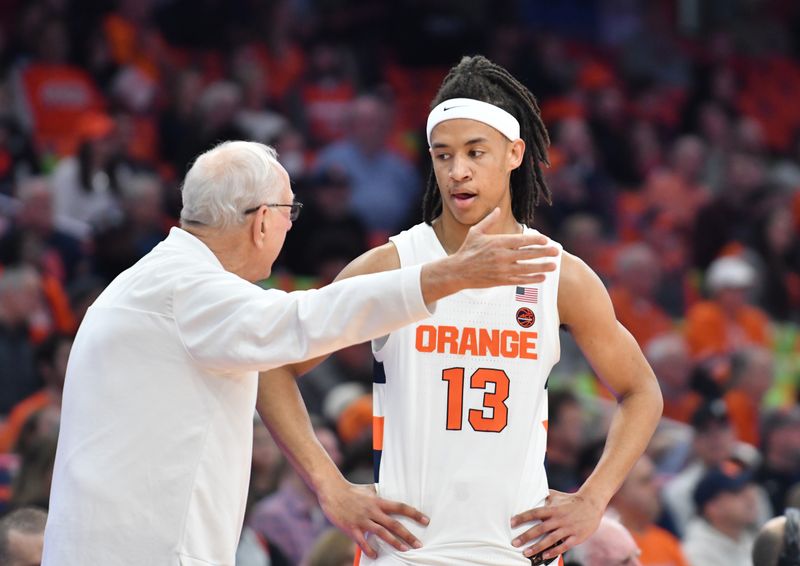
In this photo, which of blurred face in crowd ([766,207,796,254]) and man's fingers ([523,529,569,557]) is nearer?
man's fingers ([523,529,569,557])

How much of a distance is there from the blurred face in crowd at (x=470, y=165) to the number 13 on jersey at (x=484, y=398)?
49 cm

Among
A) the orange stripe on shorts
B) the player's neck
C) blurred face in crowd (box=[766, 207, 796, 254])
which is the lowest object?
the orange stripe on shorts

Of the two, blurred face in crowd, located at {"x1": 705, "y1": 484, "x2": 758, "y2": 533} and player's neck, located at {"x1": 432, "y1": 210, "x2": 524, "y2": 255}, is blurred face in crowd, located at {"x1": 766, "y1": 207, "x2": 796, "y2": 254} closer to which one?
blurred face in crowd, located at {"x1": 705, "y1": 484, "x2": 758, "y2": 533}

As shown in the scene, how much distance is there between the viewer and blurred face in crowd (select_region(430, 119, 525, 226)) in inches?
169

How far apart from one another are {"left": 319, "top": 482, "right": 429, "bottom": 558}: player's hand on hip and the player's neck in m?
0.82

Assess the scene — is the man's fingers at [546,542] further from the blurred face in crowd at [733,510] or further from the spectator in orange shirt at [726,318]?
the spectator in orange shirt at [726,318]

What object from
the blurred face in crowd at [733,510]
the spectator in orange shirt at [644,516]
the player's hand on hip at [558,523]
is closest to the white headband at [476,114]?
the player's hand on hip at [558,523]

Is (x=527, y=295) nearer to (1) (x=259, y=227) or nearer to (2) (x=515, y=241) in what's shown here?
(2) (x=515, y=241)

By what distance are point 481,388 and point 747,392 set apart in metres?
6.66

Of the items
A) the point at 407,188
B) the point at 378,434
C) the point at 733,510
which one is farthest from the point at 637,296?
the point at 378,434

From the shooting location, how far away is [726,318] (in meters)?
11.9

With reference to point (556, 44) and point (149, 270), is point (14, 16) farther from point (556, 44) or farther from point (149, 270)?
point (149, 270)

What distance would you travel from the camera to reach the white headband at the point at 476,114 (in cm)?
433

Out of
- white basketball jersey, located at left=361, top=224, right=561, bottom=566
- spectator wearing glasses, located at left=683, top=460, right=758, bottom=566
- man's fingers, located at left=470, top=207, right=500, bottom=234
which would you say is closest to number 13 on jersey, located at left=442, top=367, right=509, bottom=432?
white basketball jersey, located at left=361, top=224, right=561, bottom=566
